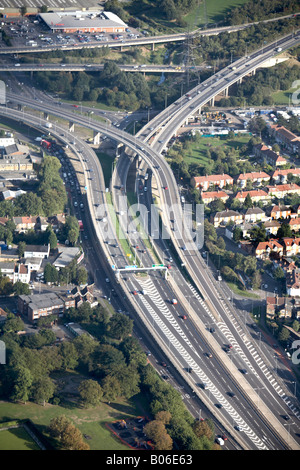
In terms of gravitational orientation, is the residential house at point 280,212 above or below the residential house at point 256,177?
below

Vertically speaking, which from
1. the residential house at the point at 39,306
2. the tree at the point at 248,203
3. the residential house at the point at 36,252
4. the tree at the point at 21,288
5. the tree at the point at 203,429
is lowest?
the tree at the point at 203,429

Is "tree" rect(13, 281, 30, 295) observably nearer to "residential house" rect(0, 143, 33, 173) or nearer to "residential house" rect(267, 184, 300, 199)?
"residential house" rect(0, 143, 33, 173)

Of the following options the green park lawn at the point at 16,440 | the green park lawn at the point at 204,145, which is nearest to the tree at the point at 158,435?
Result: the green park lawn at the point at 16,440

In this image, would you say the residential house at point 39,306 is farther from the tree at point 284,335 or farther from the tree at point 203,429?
the tree at point 284,335

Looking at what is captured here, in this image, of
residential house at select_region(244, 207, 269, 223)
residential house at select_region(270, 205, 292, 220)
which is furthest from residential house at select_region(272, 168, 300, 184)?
residential house at select_region(244, 207, 269, 223)

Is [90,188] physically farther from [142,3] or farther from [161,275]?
[142,3]
